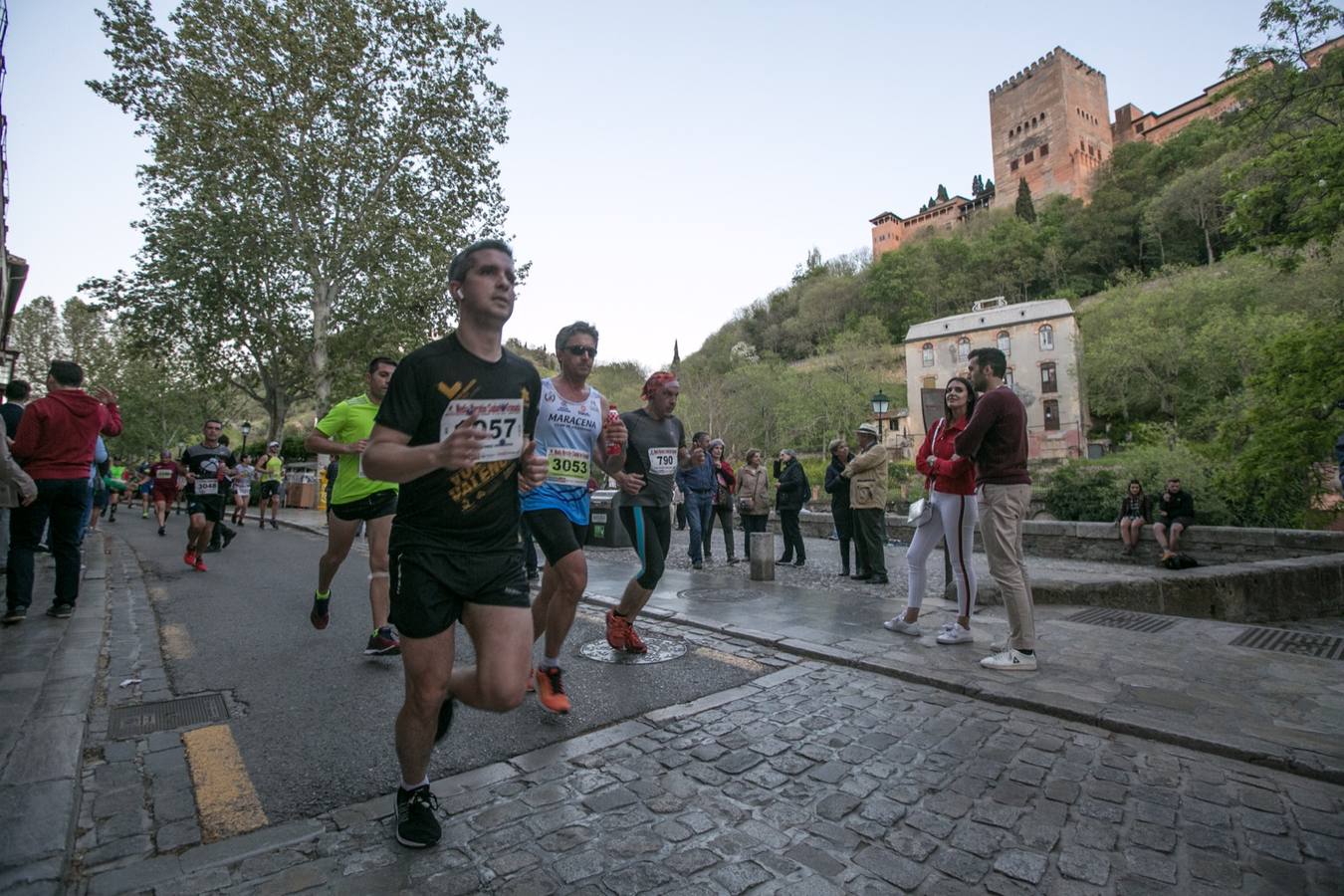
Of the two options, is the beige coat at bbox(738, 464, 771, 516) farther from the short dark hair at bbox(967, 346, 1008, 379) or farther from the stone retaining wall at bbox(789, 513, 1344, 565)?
the short dark hair at bbox(967, 346, 1008, 379)

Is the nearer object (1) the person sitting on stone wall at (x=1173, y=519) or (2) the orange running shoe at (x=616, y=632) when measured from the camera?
(2) the orange running shoe at (x=616, y=632)

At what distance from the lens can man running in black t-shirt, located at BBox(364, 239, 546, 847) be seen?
7.59ft

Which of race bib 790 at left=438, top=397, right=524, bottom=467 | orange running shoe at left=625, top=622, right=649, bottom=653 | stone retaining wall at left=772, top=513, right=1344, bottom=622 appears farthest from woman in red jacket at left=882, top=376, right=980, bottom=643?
race bib 790 at left=438, top=397, right=524, bottom=467

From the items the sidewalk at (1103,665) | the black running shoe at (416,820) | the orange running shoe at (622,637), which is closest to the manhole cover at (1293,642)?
the sidewalk at (1103,665)

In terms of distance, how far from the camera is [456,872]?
2.18 meters

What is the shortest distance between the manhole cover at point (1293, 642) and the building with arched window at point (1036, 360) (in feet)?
168

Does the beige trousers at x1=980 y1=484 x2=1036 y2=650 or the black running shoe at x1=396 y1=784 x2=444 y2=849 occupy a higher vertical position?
the beige trousers at x1=980 y1=484 x2=1036 y2=650

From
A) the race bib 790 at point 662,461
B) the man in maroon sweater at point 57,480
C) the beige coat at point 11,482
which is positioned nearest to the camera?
the beige coat at point 11,482

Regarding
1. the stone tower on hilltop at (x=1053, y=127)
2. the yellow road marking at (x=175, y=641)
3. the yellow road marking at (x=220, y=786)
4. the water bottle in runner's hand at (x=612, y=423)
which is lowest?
the yellow road marking at (x=220, y=786)

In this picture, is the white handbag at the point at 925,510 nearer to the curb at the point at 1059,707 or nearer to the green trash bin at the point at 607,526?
the curb at the point at 1059,707

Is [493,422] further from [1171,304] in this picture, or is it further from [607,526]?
[1171,304]

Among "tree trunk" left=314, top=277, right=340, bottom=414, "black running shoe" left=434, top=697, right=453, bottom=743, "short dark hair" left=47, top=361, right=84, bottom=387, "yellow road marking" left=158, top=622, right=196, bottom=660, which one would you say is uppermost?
"tree trunk" left=314, top=277, right=340, bottom=414

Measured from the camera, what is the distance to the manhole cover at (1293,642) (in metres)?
5.02

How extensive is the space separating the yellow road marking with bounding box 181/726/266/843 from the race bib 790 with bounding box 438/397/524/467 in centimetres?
162
